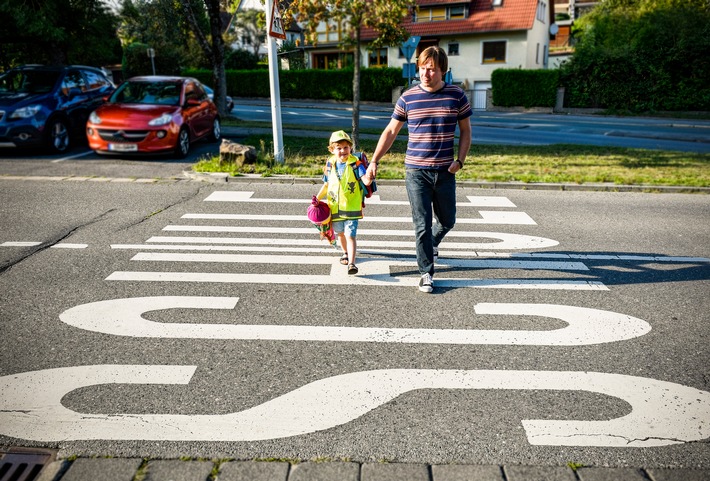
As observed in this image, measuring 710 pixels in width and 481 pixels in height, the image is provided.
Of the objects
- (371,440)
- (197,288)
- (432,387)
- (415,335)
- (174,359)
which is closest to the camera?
(371,440)

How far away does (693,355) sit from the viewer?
13.3 ft

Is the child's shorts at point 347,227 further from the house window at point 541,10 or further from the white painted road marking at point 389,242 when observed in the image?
the house window at point 541,10

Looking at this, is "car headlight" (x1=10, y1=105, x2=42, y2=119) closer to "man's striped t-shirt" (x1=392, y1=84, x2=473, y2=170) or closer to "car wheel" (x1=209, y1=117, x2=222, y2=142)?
"car wheel" (x1=209, y1=117, x2=222, y2=142)

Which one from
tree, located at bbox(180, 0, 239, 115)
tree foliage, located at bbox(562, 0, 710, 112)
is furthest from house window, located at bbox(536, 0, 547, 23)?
tree, located at bbox(180, 0, 239, 115)

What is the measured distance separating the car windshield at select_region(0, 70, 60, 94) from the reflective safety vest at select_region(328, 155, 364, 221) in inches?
409

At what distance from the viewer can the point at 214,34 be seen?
21672mm

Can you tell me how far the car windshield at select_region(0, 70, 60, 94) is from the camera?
13.0m

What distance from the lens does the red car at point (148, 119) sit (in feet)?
39.0

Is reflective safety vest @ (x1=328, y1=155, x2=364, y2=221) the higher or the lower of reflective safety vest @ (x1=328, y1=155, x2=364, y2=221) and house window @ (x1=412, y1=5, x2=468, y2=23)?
the lower

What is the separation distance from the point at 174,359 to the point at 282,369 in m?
0.78

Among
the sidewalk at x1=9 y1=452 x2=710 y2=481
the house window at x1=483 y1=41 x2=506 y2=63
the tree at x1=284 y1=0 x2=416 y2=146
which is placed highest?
the house window at x1=483 y1=41 x2=506 y2=63

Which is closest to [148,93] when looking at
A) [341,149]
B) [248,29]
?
[341,149]

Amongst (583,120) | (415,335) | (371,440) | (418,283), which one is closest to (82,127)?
(418,283)

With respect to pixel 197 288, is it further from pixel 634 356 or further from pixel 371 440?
pixel 634 356
